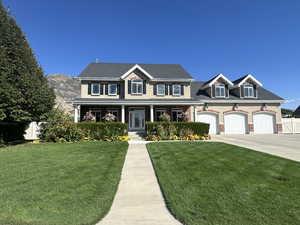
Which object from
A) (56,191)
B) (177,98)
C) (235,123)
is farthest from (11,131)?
(235,123)

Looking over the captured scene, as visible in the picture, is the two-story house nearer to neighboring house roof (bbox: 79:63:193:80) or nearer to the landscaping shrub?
neighboring house roof (bbox: 79:63:193:80)

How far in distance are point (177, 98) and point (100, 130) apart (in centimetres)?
958

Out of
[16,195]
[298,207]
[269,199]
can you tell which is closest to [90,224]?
[16,195]

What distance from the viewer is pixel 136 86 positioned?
18.1 m

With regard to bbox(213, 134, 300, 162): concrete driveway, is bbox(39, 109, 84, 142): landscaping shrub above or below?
above

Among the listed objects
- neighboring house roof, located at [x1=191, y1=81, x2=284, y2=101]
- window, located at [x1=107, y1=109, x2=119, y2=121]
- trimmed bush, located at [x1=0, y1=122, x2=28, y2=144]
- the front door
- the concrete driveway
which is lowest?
the concrete driveway

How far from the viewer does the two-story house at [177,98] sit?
58.3 ft

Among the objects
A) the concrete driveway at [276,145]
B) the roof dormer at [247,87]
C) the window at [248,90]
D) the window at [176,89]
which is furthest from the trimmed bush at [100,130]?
the window at [248,90]

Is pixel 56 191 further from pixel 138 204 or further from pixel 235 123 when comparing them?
pixel 235 123

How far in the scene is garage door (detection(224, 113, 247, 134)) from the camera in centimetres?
1948

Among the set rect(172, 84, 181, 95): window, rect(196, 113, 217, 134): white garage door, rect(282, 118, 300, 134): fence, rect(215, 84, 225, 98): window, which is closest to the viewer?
rect(172, 84, 181, 95): window

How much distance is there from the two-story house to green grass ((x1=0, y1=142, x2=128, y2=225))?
11.5 meters

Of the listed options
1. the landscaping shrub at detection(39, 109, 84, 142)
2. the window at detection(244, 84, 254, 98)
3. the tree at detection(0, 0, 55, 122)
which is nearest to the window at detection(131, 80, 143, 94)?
the landscaping shrub at detection(39, 109, 84, 142)

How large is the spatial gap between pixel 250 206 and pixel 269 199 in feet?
2.05
